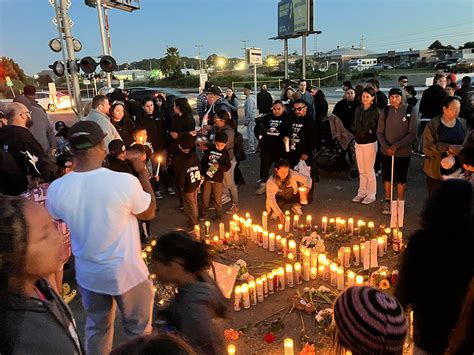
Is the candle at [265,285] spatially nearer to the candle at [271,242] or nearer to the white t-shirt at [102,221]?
the candle at [271,242]

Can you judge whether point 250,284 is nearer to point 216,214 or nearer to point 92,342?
point 92,342

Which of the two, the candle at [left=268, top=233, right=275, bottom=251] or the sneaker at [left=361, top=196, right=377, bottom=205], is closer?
the candle at [left=268, top=233, right=275, bottom=251]

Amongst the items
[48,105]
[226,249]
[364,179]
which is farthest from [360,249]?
[48,105]

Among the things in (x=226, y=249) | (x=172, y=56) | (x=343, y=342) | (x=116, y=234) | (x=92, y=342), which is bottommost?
(x=226, y=249)

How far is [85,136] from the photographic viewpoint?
2.64m

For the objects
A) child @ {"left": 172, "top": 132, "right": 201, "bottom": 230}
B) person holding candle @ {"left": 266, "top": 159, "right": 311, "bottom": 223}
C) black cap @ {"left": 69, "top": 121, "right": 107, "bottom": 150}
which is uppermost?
black cap @ {"left": 69, "top": 121, "right": 107, "bottom": 150}

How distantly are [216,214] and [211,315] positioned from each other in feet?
14.9

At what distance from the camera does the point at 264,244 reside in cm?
559

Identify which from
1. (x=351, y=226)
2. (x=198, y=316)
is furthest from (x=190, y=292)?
(x=351, y=226)

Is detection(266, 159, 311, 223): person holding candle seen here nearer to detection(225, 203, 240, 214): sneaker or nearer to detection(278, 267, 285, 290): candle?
detection(225, 203, 240, 214): sneaker

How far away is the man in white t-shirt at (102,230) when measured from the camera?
2.55 meters

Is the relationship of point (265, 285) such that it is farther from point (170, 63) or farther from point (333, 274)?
point (170, 63)

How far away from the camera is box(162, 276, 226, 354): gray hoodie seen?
199cm

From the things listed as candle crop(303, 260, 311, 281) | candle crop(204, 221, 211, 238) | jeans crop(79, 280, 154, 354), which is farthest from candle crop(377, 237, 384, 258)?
jeans crop(79, 280, 154, 354)
